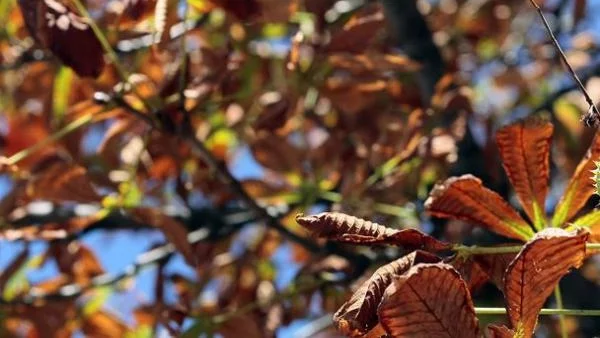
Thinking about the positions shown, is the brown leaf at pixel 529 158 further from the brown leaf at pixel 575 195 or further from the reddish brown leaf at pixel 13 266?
the reddish brown leaf at pixel 13 266

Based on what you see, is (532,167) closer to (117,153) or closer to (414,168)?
(414,168)

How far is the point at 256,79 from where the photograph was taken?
1.78 meters

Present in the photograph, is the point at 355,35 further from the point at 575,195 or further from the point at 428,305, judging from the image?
the point at 428,305

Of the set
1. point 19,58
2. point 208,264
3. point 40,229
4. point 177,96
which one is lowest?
point 208,264

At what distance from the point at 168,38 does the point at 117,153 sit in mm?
468

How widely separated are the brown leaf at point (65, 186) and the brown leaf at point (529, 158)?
0.64 meters

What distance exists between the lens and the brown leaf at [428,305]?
693 mm

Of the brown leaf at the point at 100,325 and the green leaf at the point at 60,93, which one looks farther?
the brown leaf at the point at 100,325

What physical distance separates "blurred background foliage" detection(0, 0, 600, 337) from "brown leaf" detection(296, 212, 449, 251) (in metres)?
0.48

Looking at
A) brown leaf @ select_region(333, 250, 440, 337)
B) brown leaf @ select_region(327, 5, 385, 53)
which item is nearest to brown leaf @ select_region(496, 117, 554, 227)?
brown leaf @ select_region(333, 250, 440, 337)

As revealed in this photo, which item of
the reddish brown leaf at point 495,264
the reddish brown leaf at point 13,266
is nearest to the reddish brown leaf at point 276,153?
the reddish brown leaf at point 13,266

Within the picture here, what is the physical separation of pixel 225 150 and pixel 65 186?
530 millimetres

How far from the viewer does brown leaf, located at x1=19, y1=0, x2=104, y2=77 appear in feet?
3.72

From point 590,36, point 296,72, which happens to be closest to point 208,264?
point 296,72
